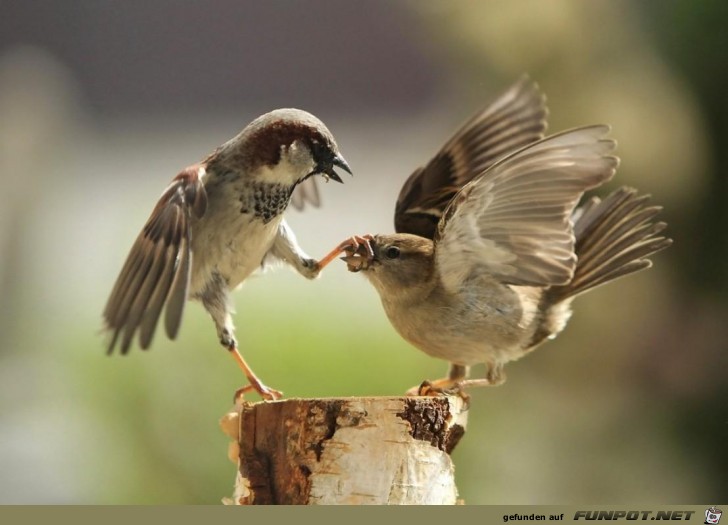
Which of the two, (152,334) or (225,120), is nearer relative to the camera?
(152,334)

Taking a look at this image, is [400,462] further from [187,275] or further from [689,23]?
[689,23]

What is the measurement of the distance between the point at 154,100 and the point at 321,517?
1309 millimetres

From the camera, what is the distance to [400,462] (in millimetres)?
1053

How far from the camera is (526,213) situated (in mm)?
1194

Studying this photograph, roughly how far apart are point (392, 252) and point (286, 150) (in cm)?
24

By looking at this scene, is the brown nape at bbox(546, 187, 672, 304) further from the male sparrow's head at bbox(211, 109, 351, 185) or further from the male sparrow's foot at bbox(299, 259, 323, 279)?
the male sparrow's head at bbox(211, 109, 351, 185)

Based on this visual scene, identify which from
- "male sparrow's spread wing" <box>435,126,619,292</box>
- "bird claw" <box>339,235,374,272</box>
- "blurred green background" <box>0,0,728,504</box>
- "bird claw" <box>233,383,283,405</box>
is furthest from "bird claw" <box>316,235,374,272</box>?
"blurred green background" <box>0,0,728,504</box>

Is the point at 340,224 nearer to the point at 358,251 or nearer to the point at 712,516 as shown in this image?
the point at 358,251

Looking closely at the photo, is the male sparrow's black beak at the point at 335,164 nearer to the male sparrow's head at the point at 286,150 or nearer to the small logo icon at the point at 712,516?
the male sparrow's head at the point at 286,150

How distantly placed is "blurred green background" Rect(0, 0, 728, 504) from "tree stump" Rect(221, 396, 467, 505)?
0.76 m

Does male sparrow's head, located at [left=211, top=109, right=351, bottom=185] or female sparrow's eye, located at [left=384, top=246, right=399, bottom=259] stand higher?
male sparrow's head, located at [left=211, top=109, right=351, bottom=185]

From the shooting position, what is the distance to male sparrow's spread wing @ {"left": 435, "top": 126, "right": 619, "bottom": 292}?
113 cm

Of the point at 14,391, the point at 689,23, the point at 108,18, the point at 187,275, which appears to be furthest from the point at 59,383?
the point at 689,23

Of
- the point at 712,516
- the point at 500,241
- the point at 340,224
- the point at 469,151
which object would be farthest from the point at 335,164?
the point at 712,516
